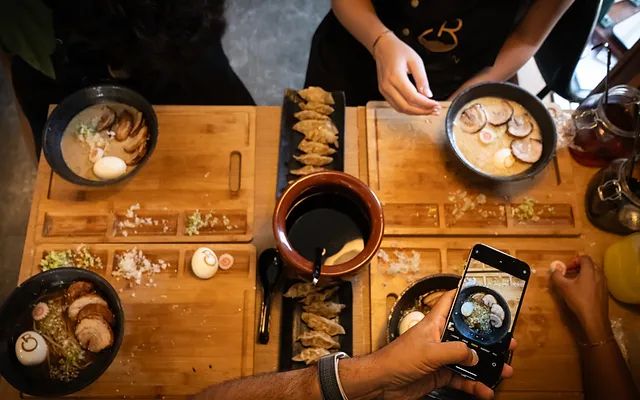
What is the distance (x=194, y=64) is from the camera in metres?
1.81

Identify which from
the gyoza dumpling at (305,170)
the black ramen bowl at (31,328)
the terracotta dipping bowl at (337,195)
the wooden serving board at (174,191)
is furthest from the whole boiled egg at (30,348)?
the gyoza dumpling at (305,170)

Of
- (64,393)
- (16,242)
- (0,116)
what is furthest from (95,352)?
(0,116)

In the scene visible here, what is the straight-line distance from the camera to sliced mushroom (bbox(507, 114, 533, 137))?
1.43m

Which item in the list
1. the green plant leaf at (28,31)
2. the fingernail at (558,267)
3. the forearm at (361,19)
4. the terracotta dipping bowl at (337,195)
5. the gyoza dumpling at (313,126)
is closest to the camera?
the green plant leaf at (28,31)

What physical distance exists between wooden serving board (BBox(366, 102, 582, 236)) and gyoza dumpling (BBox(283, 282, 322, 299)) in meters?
0.25

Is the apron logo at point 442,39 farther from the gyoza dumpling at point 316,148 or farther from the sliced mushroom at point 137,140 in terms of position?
the sliced mushroom at point 137,140

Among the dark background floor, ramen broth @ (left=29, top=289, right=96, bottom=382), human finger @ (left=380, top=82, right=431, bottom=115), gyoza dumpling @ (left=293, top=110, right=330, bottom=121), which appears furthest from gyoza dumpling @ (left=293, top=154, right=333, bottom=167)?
the dark background floor

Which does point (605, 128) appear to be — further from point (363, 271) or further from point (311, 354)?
point (311, 354)

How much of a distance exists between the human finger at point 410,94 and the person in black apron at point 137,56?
2.12ft

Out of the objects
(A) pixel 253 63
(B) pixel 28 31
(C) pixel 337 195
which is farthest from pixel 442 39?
(A) pixel 253 63

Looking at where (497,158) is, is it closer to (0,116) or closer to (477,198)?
(477,198)

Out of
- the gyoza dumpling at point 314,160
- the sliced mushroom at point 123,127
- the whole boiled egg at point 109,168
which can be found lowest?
the whole boiled egg at point 109,168

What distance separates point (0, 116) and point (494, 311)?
2.57 meters

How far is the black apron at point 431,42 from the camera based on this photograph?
5.16 feet
